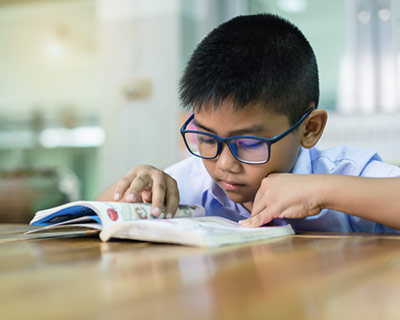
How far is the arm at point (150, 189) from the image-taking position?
865mm

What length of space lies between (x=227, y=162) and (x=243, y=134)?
58 millimetres

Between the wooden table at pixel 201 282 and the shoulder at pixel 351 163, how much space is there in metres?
0.44

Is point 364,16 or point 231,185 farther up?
point 364,16

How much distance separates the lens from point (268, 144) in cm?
90

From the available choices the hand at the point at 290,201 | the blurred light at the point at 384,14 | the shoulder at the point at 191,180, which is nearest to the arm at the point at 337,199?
the hand at the point at 290,201

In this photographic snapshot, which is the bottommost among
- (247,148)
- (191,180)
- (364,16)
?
(191,180)

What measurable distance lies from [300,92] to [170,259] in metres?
0.61

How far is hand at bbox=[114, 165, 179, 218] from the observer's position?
0.86 metres

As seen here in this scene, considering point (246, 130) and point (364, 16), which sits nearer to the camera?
point (246, 130)

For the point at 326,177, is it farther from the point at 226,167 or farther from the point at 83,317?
the point at 83,317

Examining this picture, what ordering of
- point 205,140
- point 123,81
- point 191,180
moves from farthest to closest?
point 123,81, point 191,180, point 205,140

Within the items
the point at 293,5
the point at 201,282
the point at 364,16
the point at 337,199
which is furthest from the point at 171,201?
the point at 293,5

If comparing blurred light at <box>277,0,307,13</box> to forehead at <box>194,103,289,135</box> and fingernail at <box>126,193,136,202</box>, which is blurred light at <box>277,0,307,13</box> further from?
fingernail at <box>126,193,136,202</box>

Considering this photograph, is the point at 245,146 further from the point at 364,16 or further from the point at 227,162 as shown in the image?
the point at 364,16
